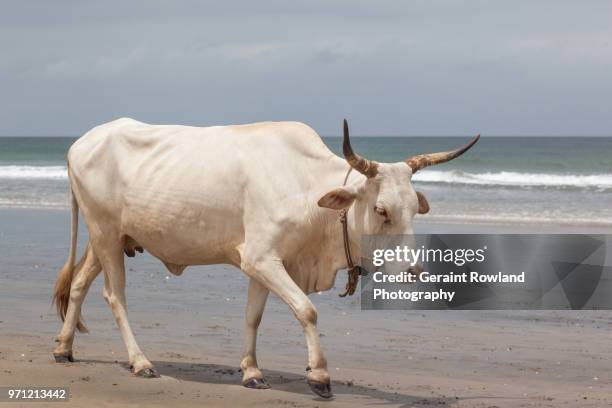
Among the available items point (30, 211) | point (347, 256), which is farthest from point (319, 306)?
point (30, 211)

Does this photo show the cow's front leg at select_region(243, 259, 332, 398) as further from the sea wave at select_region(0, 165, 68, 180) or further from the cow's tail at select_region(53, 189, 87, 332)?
the sea wave at select_region(0, 165, 68, 180)

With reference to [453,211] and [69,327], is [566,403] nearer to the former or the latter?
[69,327]

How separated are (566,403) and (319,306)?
142 inches

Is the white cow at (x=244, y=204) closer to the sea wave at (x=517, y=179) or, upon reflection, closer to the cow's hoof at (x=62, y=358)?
the cow's hoof at (x=62, y=358)

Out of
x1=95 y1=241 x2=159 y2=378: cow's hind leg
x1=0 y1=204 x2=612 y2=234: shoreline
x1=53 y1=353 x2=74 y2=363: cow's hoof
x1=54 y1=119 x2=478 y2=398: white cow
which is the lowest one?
x1=0 y1=204 x2=612 y2=234: shoreline

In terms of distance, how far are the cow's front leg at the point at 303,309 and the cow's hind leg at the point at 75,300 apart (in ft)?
5.30

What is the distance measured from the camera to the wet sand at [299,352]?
646cm

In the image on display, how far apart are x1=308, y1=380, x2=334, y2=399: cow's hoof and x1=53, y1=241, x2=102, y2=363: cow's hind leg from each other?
1.89 meters

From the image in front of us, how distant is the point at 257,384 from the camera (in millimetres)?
6574

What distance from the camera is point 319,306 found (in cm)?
972

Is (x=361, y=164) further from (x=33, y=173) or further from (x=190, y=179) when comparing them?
(x=33, y=173)

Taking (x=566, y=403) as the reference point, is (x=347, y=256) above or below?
above

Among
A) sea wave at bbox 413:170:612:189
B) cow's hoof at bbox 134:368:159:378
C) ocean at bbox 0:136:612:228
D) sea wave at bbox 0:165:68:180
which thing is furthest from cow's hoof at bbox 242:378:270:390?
sea wave at bbox 0:165:68:180

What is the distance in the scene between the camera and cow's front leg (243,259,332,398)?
20.3ft
